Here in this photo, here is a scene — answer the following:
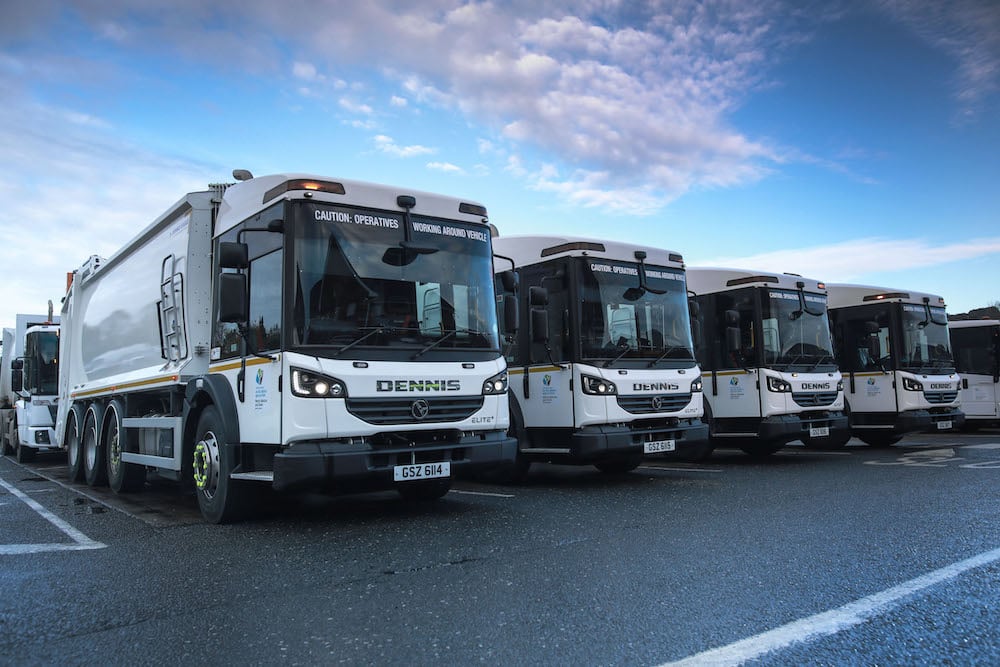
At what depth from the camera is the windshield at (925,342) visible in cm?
1362

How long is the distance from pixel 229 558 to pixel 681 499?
4525 mm

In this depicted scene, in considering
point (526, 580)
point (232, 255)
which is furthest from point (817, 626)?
point (232, 255)

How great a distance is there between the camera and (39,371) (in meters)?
15.2

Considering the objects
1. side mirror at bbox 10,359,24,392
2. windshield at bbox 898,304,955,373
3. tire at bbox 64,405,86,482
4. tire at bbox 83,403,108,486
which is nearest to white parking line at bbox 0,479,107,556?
tire at bbox 83,403,108,486

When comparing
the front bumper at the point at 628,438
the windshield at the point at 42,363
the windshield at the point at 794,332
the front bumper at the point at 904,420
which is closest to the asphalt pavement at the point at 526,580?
the front bumper at the point at 628,438

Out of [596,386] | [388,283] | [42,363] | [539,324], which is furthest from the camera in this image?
[42,363]

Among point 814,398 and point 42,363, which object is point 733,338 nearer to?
point 814,398

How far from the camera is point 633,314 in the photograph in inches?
375

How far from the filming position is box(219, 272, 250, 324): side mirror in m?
6.31

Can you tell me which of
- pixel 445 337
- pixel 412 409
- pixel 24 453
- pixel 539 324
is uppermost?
pixel 539 324

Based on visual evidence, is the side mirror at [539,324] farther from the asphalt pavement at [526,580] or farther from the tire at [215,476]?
the tire at [215,476]

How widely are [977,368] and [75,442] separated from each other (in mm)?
18748

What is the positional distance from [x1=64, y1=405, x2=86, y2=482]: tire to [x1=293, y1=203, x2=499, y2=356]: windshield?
7.20 meters

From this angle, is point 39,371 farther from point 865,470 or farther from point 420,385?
point 865,470
